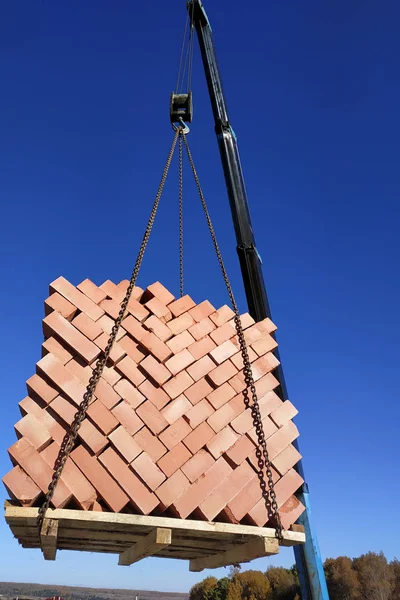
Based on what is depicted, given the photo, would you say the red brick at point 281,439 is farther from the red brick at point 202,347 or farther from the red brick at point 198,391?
the red brick at point 202,347

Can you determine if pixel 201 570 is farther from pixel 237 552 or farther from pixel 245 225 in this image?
pixel 245 225

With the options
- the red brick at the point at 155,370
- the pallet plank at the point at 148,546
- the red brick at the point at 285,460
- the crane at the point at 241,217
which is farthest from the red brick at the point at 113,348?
the crane at the point at 241,217

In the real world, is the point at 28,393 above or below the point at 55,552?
above

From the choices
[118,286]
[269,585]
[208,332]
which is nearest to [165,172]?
[118,286]

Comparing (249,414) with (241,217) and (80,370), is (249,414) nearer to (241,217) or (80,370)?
(80,370)

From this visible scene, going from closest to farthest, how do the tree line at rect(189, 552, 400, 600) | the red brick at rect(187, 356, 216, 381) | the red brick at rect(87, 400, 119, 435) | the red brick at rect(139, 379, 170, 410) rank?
1. the red brick at rect(87, 400, 119, 435)
2. the red brick at rect(139, 379, 170, 410)
3. the red brick at rect(187, 356, 216, 381)
4. the tree line at rect(189, 552, 400, 600)

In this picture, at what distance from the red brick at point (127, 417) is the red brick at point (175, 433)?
172 mm

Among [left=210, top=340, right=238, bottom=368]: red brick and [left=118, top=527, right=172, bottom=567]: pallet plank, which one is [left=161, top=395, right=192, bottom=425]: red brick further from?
[left=118, top=527, right=172, bottom=567]: pallet plank

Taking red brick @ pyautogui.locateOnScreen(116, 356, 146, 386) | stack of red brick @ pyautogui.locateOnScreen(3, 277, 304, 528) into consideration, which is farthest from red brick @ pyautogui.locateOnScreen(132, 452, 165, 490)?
red brick @ pyautogui.locateOnScreen(116, 356, 146, 386)

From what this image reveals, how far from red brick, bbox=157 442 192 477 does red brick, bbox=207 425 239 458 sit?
166 millimetres

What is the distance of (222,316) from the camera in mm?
3824

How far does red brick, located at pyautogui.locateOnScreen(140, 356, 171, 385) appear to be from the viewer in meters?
3.23

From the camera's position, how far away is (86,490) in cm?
277

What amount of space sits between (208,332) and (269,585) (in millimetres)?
67500
